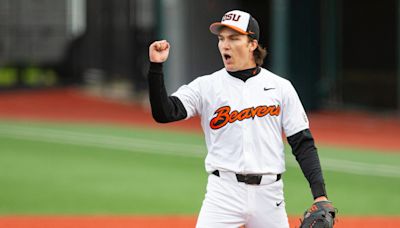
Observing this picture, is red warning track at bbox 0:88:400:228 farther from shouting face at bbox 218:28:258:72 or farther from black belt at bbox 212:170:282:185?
shouting face at bbox 218:28:258:72

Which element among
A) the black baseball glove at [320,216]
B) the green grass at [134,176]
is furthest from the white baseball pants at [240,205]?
the green grass at [134,176]

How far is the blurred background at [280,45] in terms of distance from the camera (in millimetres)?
20766

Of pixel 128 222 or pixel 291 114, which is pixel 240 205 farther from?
pixel 128 222

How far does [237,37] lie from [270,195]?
92 centimetres

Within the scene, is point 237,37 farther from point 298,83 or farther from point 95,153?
point 298,83

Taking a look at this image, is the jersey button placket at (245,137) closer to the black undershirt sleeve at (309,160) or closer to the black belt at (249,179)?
the black belt at (249,179)

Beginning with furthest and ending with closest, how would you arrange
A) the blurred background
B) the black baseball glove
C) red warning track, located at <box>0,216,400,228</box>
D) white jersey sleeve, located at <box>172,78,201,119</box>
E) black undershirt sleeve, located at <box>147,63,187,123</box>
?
the blurred background, red warning track, located at <box>0,216,400,228</box>, white jersey sleeve, located at <box>172,78,201,119</box>, black undershirt sleeve, located at <box>147,63,187,123</box>, the black baseball glove

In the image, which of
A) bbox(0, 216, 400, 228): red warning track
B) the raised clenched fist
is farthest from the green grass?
the raised clenched fist

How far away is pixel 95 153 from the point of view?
47.2 feet

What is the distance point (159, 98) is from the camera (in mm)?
5109

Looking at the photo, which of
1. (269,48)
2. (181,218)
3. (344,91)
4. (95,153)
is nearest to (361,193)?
(181,218)

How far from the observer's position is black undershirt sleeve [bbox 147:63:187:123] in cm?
508

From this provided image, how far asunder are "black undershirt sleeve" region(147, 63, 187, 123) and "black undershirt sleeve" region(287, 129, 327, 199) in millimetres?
709

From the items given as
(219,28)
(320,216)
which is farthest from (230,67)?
(320,216)
